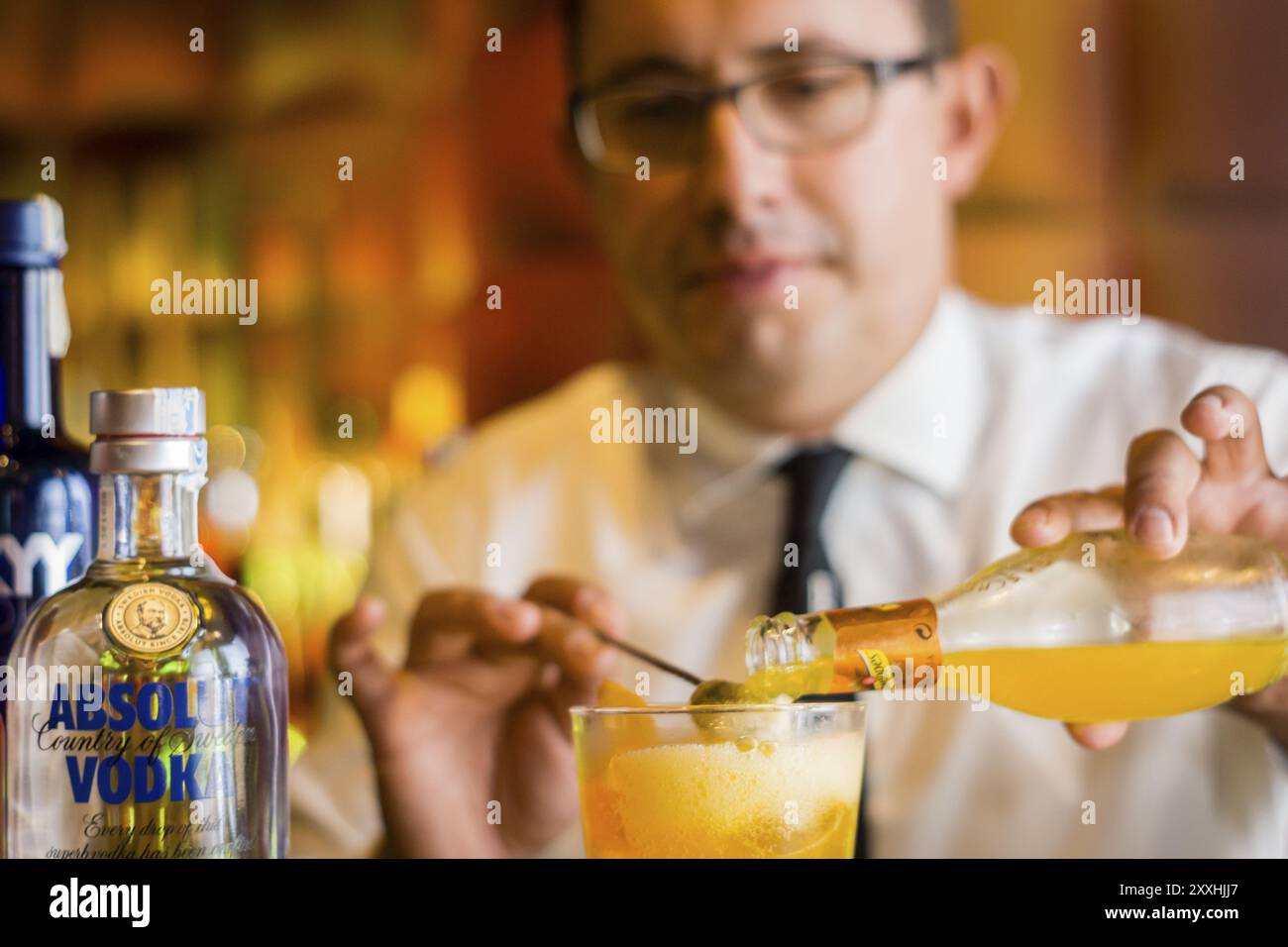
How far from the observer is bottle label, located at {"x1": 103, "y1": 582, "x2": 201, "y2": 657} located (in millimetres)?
582

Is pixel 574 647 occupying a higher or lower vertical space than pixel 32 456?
lower

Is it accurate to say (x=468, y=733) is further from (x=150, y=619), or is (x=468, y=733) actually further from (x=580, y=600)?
(x=150, y=619)

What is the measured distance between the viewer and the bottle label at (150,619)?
0.58 m

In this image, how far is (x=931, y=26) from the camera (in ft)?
4.98

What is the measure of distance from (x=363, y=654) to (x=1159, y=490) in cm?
52

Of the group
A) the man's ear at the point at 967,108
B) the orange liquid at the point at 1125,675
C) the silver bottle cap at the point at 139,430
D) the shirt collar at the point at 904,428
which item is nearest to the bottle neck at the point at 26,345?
the silver bottle cap at the point at 139,430

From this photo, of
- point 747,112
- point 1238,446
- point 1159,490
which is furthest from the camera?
point 747,112

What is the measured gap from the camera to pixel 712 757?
59 centimetres

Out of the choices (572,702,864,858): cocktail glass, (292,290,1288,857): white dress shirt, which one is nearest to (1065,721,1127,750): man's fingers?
(572,702,864,858): cocktail glass

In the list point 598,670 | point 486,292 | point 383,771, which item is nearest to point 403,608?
point 486,292

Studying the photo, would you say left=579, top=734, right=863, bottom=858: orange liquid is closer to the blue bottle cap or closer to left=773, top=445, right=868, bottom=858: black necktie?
the blue bottle cap

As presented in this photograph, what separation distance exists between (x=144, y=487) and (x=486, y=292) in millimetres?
1484

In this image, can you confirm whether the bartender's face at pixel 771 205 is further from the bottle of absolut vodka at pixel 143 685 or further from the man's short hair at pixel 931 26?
the bottle of absolut vodka at pixel 143 685

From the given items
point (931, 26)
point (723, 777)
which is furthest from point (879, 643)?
point (931, 26)
